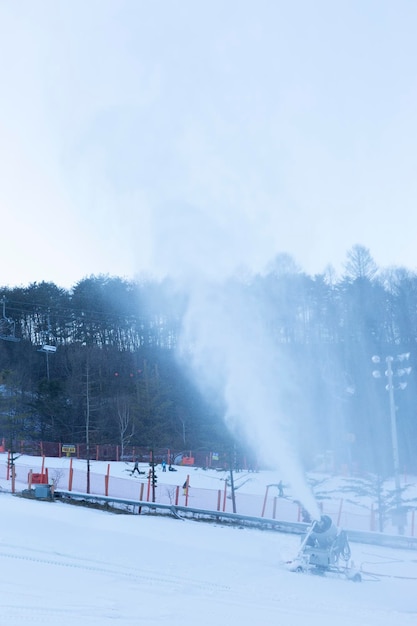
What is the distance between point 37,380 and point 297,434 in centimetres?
3110

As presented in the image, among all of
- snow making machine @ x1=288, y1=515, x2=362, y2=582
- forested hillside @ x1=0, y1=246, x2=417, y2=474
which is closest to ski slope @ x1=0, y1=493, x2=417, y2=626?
snow making machine @ x1=288, y1=515, x2=362, y2=582

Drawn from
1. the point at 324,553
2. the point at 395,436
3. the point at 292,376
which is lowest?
the point at 324,553

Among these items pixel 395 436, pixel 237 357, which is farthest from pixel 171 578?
pixel 395 436

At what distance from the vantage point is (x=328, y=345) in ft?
164

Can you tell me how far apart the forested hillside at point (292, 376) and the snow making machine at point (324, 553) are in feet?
77.1

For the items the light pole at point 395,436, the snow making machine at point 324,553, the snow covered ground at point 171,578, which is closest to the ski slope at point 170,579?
the snow covered ground at point 171,578

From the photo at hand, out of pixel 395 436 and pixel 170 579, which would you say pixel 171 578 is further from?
pixel 395 436

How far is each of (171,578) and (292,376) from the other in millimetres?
29439

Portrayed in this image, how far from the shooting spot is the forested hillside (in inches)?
1683

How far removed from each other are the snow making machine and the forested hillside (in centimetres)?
2351

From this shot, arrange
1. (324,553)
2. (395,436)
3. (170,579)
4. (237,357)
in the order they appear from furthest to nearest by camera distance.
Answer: (395,436)
(237,357)
(324,553)
(170,579)

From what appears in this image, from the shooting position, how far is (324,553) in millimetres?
13203

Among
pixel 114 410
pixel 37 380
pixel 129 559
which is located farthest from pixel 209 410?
pixel 129 559

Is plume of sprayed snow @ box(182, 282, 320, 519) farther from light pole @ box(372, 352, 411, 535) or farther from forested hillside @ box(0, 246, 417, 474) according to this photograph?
forested hillside @ box(0, 246, 417, 474)
